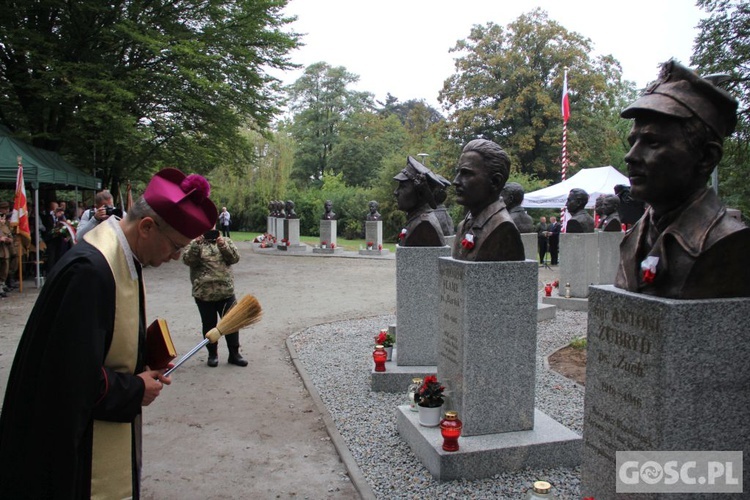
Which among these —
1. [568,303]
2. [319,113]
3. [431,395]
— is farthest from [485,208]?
[319,113]

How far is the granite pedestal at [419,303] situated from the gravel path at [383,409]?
626 mm

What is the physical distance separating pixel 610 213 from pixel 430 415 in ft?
30.0

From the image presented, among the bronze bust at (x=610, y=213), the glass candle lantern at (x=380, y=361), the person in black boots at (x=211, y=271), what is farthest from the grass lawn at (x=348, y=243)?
the glass candle lantern at (x=380, y=361)

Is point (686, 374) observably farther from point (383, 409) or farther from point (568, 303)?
point (568, 303)

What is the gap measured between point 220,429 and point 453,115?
A: 33150 millimetres

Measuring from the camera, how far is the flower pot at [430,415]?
4.59 meters

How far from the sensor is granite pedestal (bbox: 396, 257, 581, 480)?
14.2 feet

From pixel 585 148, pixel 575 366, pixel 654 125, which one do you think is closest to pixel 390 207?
pixel 585 148

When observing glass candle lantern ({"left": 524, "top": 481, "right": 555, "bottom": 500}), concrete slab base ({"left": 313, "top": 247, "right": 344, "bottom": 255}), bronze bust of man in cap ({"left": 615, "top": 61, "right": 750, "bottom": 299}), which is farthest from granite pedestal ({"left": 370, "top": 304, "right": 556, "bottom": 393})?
concrete slab base ({"left": 313, "top": 247, "right": 344, "bottom": 255})

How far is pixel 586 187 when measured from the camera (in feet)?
59.0

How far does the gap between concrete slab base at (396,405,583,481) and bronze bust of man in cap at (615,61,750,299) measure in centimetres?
206

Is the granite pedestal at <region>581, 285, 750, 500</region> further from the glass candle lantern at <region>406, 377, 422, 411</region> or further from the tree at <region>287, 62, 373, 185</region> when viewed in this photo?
the tree at <region>287, 62, 373, 185</region>

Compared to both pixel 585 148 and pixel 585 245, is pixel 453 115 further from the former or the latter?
pixel 585 245

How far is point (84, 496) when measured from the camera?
2.28 metres
